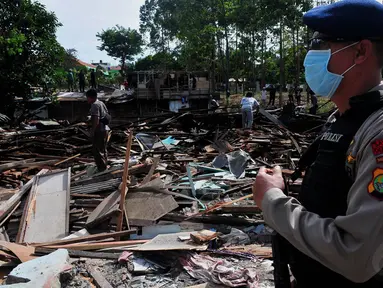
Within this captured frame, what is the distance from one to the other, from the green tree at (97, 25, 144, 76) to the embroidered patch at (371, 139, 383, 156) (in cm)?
7240

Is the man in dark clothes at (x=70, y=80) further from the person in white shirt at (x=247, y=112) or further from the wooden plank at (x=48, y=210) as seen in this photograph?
the wooden plank at (x=48, y=210)

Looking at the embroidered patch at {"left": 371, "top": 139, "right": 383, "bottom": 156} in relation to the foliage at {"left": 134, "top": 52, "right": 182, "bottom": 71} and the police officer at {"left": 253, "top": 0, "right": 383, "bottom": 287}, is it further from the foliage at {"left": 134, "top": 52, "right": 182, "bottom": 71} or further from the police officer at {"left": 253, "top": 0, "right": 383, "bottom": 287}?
the foliage at {"left": 134, "top": 52, "right": 182, "bottom": 71}

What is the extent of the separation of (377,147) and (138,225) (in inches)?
169

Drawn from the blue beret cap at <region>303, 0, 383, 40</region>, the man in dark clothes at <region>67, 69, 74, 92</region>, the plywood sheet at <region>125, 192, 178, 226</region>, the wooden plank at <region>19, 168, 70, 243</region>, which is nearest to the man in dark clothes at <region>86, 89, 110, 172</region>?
the wooden plank at <region>19, 168, 70, 243</region>

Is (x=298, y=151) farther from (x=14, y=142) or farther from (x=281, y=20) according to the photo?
(x=281, y=20)

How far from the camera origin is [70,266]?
353 cm

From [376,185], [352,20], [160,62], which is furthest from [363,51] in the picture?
[160,62]

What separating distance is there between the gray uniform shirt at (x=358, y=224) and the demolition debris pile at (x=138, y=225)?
1.98 metres

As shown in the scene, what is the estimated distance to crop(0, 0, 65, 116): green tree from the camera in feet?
63.1

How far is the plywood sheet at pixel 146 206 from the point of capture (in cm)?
495

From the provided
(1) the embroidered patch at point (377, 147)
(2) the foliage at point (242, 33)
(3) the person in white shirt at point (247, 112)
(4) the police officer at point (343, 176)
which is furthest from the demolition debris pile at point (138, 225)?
(2) the foliage at point (242, 33)

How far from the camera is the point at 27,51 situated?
66.8 feet

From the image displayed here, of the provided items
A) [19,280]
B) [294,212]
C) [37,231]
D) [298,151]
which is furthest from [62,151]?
[294,212]

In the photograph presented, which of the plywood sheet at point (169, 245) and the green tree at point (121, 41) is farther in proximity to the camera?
the green tree at point (121, 41)
